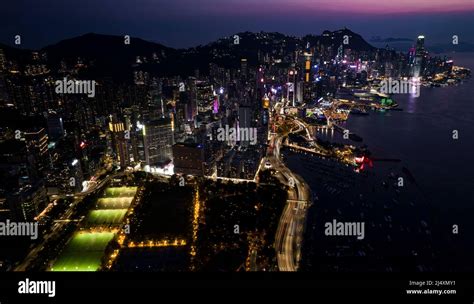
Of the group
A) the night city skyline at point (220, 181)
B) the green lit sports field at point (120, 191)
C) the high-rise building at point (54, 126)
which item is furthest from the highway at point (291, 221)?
the high-rise building at point (54, 126)

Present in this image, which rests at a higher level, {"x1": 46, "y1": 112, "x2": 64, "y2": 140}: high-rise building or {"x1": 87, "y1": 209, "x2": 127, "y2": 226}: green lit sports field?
{"x1": 46, "y1": 112, "x2": 64, "y2": 140}: high-rise building

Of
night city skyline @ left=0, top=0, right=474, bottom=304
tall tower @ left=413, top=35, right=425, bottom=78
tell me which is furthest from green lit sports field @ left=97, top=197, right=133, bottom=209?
tall tower @ left=413, top=35, right=425, bottom=78

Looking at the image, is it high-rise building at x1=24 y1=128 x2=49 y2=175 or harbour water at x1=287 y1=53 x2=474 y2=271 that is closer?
harbour water at x1=287 y1=53 x2=474 y2=271

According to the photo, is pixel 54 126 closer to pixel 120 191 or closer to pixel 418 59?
pixel 120 191

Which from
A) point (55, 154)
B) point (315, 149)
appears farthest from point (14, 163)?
point (315, 149)

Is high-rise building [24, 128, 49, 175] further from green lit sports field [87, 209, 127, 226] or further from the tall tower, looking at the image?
the tall tower

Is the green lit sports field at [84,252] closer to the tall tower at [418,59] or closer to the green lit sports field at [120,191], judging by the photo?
the green lit sports field at [120,191]
